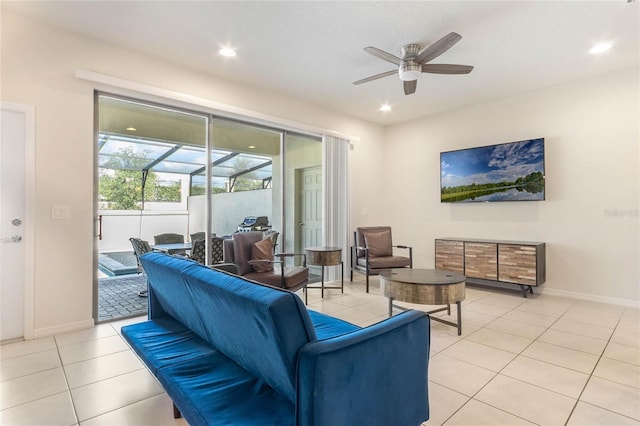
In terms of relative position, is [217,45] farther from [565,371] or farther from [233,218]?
[565,371]

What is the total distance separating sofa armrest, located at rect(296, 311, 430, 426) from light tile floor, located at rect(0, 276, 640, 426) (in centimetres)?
64

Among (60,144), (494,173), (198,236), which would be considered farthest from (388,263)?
(60,144)

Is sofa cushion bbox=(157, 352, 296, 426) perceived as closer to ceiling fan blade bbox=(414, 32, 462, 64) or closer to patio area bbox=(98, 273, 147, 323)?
patio area bbox=(98, 273, 147, 323)

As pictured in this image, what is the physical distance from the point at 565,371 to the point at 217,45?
4289 mm

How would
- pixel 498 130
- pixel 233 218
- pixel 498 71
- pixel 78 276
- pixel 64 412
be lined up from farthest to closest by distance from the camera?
1. pixel 498 130
2. pixel 233 218
3. pixel 498 71
4. pixel 78 276
5. pixel 64 412

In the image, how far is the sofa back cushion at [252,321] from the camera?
1166mm

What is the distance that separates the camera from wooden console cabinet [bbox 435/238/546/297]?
4.29m

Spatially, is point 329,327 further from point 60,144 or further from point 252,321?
point 60,144

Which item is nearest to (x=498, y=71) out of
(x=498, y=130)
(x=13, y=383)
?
(x=498, y=130)

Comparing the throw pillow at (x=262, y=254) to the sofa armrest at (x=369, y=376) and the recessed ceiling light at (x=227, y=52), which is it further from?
the sofa armrest at (x=369, y=376)

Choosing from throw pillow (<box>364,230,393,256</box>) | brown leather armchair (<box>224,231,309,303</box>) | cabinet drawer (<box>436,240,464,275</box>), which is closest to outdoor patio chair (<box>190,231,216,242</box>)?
brown leather armchair (<box>224,231,309,303</box>)

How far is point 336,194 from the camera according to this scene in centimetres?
→ 564

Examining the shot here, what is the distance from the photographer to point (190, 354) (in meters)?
1.77

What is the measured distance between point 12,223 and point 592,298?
665cm
